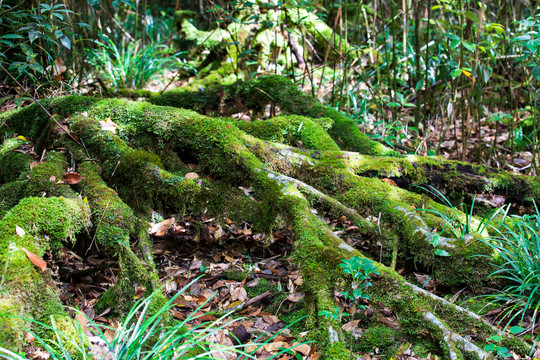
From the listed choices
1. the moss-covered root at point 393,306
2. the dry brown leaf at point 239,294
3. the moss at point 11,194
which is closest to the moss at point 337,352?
the moss-covered root at point 393,306

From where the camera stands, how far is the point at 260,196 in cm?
281

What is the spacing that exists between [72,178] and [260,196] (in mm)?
1252

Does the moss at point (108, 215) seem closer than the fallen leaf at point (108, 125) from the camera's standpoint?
Yes

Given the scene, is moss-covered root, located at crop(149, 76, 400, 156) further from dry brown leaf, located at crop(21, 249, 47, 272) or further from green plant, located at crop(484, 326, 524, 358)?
dry brown leaf, located at crop(21, 249, 47, 272)

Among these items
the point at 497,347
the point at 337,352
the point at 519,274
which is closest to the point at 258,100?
the point at 519,274

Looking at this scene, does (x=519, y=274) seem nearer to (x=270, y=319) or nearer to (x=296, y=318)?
(x=296, y=318)

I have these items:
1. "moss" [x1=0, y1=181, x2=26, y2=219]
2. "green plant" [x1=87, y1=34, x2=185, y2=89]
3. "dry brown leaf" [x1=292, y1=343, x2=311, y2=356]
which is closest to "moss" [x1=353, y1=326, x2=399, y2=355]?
"dry brown leaf" [x1=292, y1=343, x2=311, y2=356]

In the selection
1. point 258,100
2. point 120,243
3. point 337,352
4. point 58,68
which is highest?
point 58,68

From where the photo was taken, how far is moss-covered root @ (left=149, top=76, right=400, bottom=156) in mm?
4145

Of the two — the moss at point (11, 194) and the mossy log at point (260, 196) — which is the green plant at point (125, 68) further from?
the moss at point (11, 194)

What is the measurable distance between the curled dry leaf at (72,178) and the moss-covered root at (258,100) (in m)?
1.77

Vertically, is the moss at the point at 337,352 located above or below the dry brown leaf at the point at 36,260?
below

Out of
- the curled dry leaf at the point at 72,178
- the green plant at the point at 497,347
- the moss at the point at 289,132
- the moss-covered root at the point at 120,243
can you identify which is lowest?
the green plant at the point at 497,347

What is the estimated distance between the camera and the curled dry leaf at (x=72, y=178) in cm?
261
